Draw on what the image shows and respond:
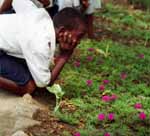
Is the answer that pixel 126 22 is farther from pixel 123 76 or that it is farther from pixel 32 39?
pixel 32 39

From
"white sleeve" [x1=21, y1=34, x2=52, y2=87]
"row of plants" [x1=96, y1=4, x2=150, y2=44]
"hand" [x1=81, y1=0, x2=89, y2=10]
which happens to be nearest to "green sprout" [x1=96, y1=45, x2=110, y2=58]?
"hand" [x1=81, y1=0, x2=89, y2=10]

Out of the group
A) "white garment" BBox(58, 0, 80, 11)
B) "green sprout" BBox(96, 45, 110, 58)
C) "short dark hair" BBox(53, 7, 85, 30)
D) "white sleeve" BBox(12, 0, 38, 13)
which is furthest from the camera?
"green sprout" BBox(96, 45, 110, 58)

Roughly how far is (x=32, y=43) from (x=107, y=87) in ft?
3.67

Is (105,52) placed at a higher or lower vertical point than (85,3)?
lower

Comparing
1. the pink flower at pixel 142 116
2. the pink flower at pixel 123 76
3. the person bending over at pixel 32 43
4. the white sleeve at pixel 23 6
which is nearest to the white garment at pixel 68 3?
the pink flower at pixel 123 76

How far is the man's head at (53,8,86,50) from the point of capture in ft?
16.8

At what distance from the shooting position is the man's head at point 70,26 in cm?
512

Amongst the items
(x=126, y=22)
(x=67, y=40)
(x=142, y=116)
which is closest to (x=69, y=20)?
(x=67, y=40)

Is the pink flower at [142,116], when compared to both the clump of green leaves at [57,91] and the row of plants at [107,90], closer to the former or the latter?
the row of plants at [107,90]

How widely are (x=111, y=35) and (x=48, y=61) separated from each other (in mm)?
3426

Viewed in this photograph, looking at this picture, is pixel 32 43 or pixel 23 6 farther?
pixel 23 6

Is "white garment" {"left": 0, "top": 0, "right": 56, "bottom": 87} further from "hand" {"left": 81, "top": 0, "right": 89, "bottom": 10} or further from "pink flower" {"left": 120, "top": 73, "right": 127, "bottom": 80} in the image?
"hand" {"left": 81, "top": 0, "right": 89, "bottom": 10}

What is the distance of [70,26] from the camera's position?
520cm

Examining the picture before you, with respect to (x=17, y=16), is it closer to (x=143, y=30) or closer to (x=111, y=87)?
(x=111, y=87)
